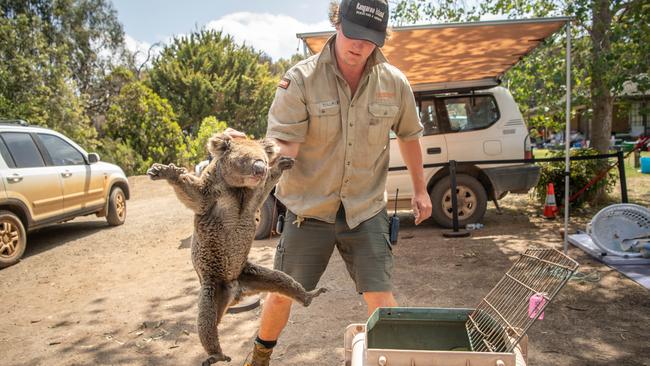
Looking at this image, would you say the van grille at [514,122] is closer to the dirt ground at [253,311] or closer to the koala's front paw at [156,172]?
the dirt ground at [253,311]

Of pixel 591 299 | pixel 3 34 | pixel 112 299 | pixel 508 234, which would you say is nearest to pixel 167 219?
pixel 112 299

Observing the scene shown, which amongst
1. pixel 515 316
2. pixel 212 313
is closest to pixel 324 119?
pixel 212 313

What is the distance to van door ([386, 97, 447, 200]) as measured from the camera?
784 centimetres

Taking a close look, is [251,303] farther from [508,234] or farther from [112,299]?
[508,234]

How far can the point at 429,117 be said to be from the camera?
26.4 ft

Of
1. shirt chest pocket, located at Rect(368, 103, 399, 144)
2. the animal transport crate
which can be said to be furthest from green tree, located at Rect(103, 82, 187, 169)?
the animal transport crate

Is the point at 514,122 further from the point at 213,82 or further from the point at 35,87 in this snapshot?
the point at 213,82

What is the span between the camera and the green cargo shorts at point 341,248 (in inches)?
105

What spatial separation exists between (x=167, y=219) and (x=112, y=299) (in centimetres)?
534

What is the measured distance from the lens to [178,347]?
4.07 meters

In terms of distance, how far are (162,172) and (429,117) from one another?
6.83 metres

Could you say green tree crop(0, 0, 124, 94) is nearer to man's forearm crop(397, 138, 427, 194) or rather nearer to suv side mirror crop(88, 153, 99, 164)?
suv side mirror crop(88, 153, 99, 164)

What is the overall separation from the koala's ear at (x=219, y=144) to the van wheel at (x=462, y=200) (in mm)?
6228

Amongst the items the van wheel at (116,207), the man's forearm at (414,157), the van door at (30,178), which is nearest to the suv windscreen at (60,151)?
the van door at (30,178)
